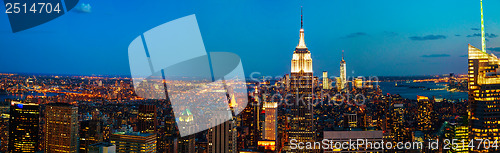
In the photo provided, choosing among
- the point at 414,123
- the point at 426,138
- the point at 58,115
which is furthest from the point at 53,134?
the point at 414,123

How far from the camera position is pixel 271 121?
14.0 meters

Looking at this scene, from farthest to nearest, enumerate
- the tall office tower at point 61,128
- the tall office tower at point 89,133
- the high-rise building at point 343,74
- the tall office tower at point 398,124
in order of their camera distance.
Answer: the high-rise building at point 343,74, the tall office tower at point 398,124, the tall office tower at point 61,128, the tall office tower at point 89,133

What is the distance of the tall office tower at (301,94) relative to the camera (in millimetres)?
13609

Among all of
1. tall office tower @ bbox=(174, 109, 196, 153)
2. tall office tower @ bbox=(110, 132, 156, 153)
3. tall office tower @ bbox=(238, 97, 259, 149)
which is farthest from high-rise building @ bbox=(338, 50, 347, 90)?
tall office tower @ bbox=(110, 132, 156, 153)

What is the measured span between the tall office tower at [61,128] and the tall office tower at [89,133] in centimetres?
19

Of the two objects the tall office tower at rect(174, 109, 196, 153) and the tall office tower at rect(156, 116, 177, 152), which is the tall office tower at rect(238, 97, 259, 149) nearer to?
the tall office tower at rect(174, 109, 196, 153)

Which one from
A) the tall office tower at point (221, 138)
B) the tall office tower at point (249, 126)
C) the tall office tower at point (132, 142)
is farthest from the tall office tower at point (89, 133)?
the tall office tower at point (249, 126)

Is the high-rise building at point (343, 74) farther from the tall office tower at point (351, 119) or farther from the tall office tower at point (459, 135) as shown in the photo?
the tall office tower at point (459, 135)

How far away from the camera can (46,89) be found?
41.6ft

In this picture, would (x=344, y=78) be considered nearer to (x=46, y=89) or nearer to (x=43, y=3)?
(x=46, y=89)

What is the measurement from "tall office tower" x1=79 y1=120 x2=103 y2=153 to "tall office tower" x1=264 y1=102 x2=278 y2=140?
4612 mm

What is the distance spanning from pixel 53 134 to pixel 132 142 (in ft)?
14.4

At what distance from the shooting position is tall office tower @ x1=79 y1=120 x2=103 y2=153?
10848 millimetres

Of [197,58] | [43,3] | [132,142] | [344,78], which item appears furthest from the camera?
[344,78]
